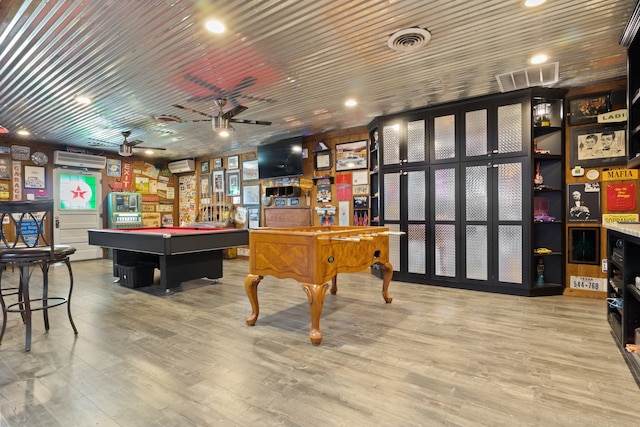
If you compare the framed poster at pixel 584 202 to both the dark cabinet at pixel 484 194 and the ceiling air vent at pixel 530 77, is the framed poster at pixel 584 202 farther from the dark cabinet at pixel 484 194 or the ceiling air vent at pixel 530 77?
the ceiling air vent at pixel 530 77

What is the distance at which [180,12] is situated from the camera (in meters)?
2.45

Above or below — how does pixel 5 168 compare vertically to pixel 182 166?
below

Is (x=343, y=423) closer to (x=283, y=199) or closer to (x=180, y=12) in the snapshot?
(x=180, y=12)

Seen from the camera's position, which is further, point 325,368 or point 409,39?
point 409,39

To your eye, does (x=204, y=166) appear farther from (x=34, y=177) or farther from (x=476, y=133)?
(x=476, y=133)

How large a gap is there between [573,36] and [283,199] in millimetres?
5293

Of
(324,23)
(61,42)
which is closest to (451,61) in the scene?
(324,23)

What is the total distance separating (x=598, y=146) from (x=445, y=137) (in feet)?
5.78

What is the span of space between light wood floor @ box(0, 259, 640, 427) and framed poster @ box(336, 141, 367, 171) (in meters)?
2.99

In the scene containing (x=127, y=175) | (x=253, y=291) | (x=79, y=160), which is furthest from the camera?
(x=127, y=175)

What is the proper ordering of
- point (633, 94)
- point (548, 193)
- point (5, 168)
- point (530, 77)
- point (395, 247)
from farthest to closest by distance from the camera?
point (5, 168)
point (395, 247)
point (548, 193)
point (530, 77)
point (633, 94)

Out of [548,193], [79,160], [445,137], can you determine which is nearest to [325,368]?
[445,137]

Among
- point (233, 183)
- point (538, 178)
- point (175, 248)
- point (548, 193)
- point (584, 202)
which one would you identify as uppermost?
point (233, 183)

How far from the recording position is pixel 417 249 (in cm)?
477
